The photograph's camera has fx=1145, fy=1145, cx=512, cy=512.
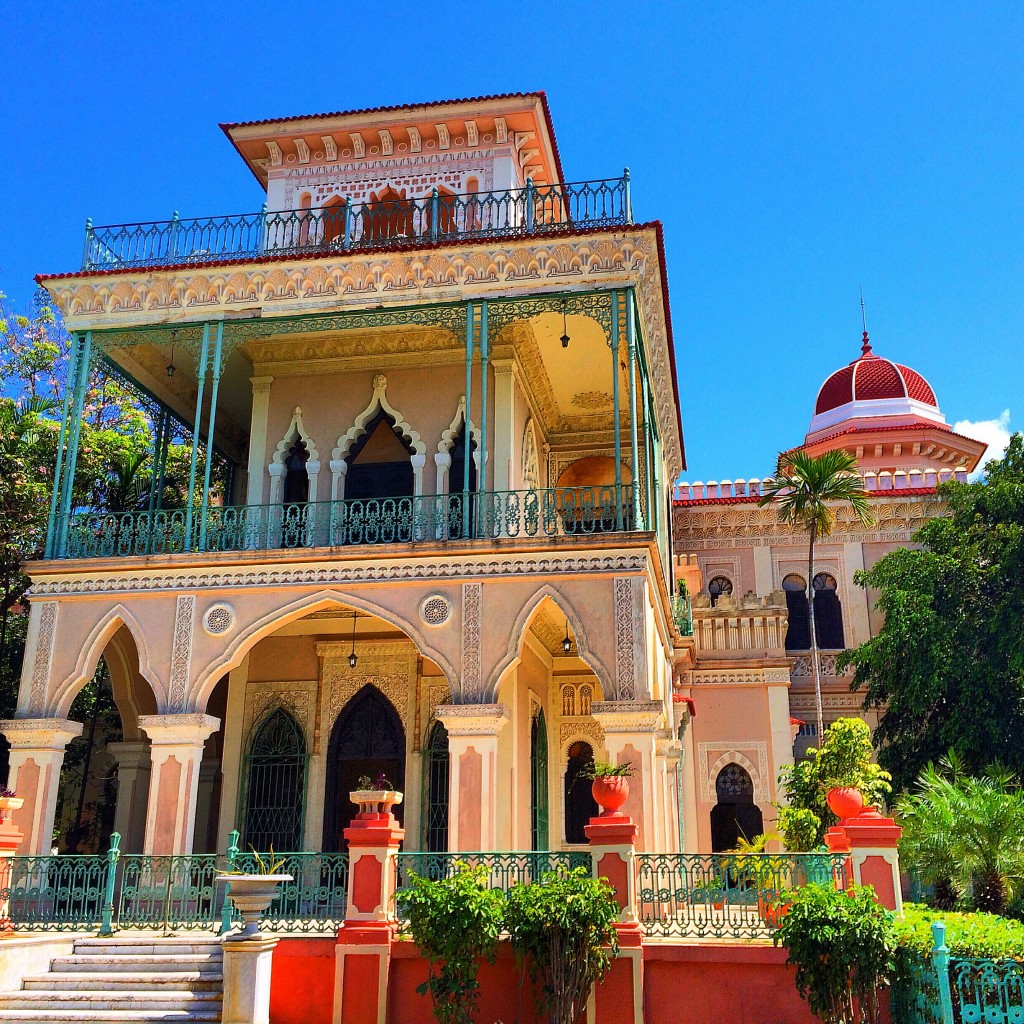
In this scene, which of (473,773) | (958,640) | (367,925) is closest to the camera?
(367,925)

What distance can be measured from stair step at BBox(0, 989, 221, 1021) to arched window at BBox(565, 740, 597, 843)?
7920 millimetres

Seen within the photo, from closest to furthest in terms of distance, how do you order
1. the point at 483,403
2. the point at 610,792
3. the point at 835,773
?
the point at 610,792, the point at 483,403, the point at 835,773

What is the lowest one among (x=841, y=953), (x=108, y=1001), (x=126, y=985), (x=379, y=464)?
(x=108, y=1001)

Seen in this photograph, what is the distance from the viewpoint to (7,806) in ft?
40.4

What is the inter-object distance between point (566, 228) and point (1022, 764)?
1156cm

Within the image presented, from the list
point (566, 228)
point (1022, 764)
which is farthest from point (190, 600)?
point (1022, 764)

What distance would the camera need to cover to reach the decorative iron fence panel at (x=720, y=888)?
10.4 meters

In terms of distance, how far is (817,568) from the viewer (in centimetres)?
2469

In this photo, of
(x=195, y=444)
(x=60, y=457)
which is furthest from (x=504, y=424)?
(x=60, y=457)

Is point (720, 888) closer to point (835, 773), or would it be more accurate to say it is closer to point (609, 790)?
point (609, 790)

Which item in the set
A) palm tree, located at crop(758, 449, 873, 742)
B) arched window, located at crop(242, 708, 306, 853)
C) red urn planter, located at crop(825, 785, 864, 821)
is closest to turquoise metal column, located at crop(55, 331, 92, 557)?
arched window, located at crop(242, 708, 306, 853)

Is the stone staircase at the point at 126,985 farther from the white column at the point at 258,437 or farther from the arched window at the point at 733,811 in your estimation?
the arched window at the point at 733,811

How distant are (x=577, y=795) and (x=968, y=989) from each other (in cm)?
973

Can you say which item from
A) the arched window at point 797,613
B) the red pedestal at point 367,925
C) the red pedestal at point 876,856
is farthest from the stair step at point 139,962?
the arched window at point 797,613
